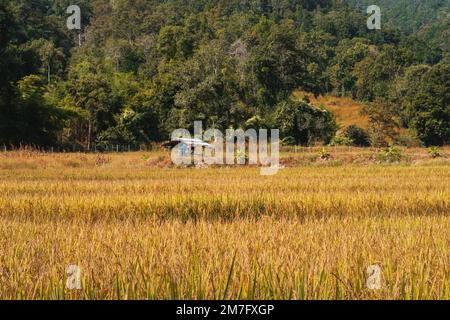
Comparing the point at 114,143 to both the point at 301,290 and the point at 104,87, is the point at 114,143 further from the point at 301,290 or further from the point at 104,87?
the point at 301,290

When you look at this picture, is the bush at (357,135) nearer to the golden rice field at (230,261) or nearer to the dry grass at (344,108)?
the dry grass at (344,108)

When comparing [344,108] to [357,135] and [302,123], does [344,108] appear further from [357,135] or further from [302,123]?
[302,123]

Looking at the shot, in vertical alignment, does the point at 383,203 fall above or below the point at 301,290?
below

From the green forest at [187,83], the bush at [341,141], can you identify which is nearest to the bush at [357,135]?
the green forest at [187,83]

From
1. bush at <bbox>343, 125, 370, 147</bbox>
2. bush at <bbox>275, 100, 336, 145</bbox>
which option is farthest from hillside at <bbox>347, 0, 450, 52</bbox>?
bush at <bbox>275, 100, 336, 145</bbox>

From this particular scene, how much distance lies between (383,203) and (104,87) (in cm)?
3398

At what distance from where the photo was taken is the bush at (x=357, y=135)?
42.8 meters

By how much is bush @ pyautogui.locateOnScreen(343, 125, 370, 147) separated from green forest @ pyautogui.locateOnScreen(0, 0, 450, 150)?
10 cm

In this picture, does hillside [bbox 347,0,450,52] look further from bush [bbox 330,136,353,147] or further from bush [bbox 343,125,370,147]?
bush [bbox 330,136,353,147]

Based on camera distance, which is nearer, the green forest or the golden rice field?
the golden rice field

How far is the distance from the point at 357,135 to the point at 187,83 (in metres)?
13.5

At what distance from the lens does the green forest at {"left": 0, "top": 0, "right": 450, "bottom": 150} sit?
3369cm
